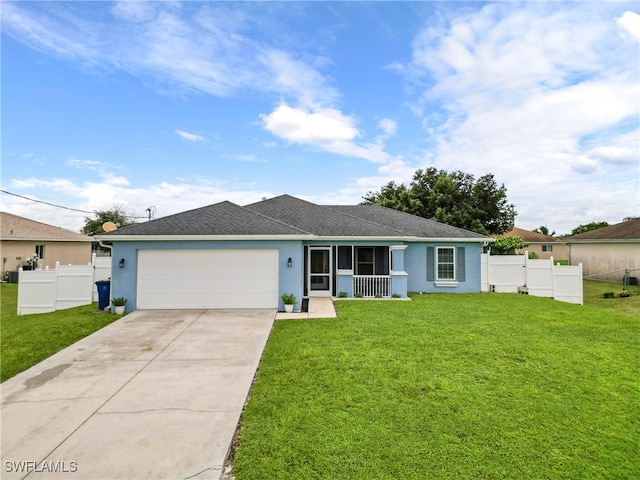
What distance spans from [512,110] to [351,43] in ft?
26.9

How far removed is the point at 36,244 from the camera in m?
24.0

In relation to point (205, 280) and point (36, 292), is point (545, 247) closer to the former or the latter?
point (205, 280)

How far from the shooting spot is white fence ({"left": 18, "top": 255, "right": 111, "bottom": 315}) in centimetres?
1200

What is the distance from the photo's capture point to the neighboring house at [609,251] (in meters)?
21.8

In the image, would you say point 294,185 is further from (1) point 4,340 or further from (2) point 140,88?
(1) point 4,340

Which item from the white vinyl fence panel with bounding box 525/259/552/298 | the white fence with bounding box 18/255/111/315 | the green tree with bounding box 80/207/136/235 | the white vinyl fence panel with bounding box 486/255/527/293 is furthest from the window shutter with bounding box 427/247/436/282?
the green tree with bounding box 80/207/136/235

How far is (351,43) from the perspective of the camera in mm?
14555

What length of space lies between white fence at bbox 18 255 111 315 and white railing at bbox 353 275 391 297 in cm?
967

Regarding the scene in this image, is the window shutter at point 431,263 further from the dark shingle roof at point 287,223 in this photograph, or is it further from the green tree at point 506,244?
the green tree at point 506,244

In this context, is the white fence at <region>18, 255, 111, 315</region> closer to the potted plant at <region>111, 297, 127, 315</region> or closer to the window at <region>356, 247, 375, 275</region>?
the potted plant at <region>111, 297, 127, 315</region>

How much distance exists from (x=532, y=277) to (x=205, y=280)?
13.9 metres

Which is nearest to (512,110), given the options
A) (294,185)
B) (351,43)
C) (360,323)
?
(351,43)

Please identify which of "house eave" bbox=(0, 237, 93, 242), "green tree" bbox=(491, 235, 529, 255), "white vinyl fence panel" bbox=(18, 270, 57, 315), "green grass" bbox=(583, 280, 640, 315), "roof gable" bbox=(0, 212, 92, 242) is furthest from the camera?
"roof gable" bbox=(0, 212, 92, 242)

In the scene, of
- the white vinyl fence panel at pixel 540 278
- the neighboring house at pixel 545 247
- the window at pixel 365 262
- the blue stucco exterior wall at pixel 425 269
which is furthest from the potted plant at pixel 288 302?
the neighboring house at pixel 545 247
